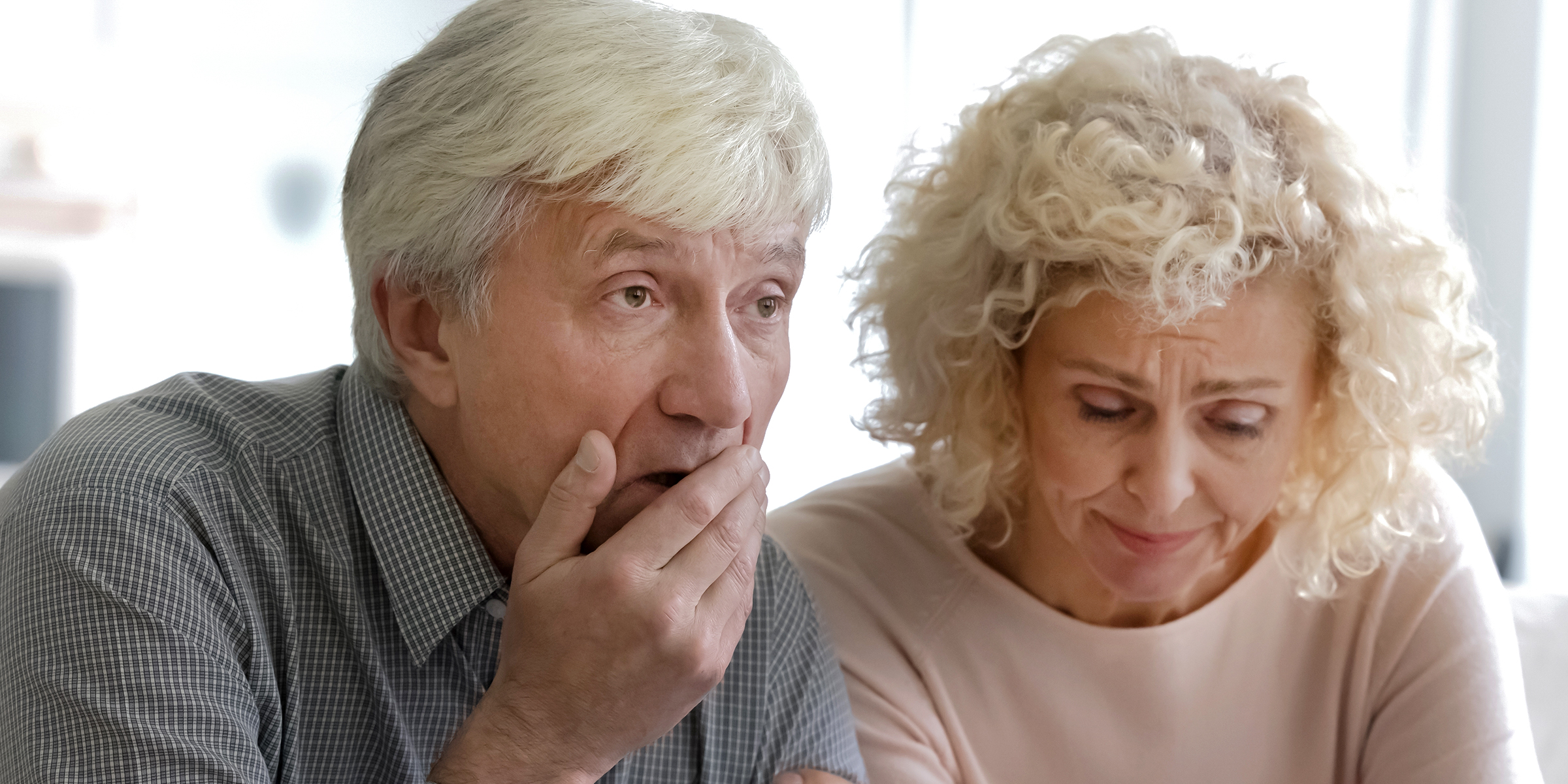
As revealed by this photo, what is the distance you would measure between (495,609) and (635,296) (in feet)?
1.31

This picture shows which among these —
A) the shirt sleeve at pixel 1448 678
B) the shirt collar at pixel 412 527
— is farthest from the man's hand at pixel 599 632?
the shirt sleeve at pixel 1448 678

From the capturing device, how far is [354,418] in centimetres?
135

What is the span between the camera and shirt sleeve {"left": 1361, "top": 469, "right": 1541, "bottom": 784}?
151 cm

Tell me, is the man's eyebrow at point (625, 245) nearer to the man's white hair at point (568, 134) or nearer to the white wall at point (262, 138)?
the man's white hair at point (568, 134)

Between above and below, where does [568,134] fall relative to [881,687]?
above

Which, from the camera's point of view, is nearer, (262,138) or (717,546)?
(717,546)

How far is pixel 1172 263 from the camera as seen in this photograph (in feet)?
4.61

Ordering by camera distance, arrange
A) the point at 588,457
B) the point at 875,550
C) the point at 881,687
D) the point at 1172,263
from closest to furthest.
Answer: the point at 588,457
the point at 1172,263
the point at 881,687
the point at 875,550

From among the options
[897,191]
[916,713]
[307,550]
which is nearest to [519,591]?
[307,550]

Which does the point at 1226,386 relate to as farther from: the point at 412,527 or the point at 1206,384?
the point at 412,527

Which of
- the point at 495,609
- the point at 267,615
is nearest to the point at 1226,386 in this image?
the point at 495,609

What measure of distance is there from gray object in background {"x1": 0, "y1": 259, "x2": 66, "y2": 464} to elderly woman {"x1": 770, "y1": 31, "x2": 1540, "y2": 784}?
3.12 m

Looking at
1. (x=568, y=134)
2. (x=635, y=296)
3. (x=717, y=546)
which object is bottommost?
(x=717, y=546)

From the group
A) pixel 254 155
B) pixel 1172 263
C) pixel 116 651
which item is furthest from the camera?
pixel 254 155
